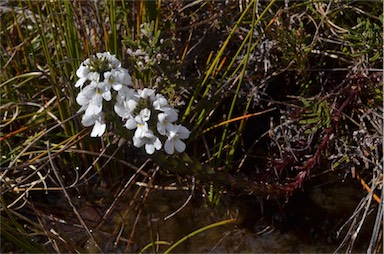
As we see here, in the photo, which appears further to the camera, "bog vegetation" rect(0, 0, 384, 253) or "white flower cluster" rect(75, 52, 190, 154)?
"bog vegetation" rect(0, 0, 384, 253)

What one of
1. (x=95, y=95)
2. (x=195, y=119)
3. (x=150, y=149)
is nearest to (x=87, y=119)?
(x=95, y=95)

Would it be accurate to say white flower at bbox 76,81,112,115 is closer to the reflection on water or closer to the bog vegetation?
the bog vegetation

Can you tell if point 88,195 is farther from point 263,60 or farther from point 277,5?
point 277,5

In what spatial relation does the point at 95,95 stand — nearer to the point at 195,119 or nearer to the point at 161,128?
the point at 161,128

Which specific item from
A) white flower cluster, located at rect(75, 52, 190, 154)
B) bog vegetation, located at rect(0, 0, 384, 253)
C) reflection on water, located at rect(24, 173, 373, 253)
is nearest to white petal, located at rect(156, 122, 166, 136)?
white flower cluster, located at rect(75, 52, 190, 154)

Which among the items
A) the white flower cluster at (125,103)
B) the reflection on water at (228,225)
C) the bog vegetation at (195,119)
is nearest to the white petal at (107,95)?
the white flower cluster at (125,103)

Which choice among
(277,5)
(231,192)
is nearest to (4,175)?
(231,192)
